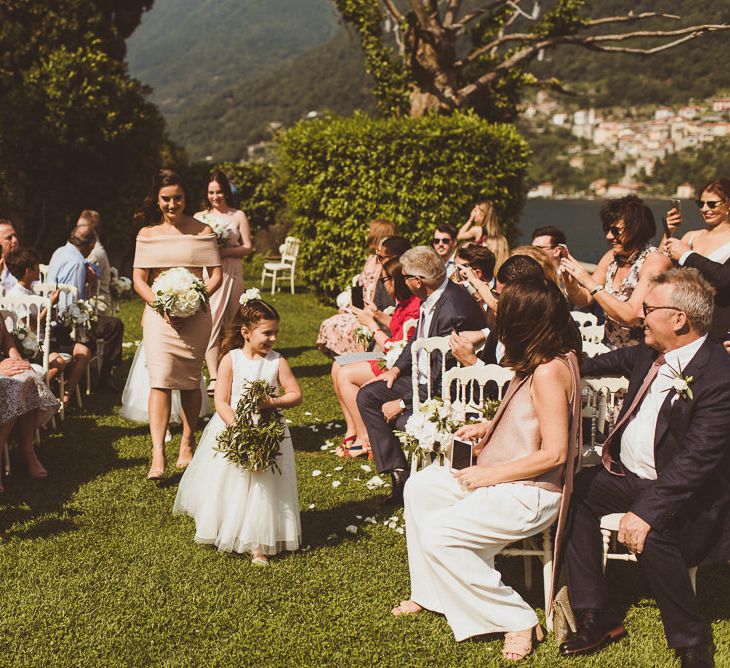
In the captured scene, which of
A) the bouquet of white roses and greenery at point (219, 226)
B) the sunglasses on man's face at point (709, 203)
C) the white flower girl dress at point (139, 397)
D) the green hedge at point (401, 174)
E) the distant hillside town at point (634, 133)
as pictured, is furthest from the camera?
the distant hillside town at point (634, 133)

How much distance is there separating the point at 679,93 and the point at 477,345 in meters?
27.3

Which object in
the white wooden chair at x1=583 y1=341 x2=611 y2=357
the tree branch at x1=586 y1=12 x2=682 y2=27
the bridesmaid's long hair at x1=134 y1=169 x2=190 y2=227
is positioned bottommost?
the white wooden chair at x1=583 y1=341 x2=611 y2=357

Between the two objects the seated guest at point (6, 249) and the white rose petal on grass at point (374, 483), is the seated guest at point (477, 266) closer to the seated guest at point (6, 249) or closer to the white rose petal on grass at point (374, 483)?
the white rose petal on grass at point (374, 483)

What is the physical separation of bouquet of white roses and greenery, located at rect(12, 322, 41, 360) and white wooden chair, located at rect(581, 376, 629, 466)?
14.6 feet

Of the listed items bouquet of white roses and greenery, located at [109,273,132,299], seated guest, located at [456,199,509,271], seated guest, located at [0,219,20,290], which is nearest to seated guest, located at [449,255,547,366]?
seated guest, located at [456,199,509,271]

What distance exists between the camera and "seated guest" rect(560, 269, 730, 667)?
3.65m

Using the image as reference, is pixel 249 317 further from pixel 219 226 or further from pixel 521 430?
pixel 219 226

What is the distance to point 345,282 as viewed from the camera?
1397 cm

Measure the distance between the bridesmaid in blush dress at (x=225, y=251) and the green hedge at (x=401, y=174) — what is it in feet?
17.3

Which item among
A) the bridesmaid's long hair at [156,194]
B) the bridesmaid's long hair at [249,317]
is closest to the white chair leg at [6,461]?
the bridesmaid's long hair at [156,194]

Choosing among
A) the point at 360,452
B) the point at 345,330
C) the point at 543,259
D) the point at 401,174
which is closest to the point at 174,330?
the point at 360,452

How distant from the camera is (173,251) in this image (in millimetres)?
6344

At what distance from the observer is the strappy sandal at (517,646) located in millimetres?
3770

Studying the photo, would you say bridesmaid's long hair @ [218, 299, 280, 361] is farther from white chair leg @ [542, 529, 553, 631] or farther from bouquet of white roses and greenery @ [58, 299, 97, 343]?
bouquet of white roses and greenery @ [58, 299, 97, 343]
